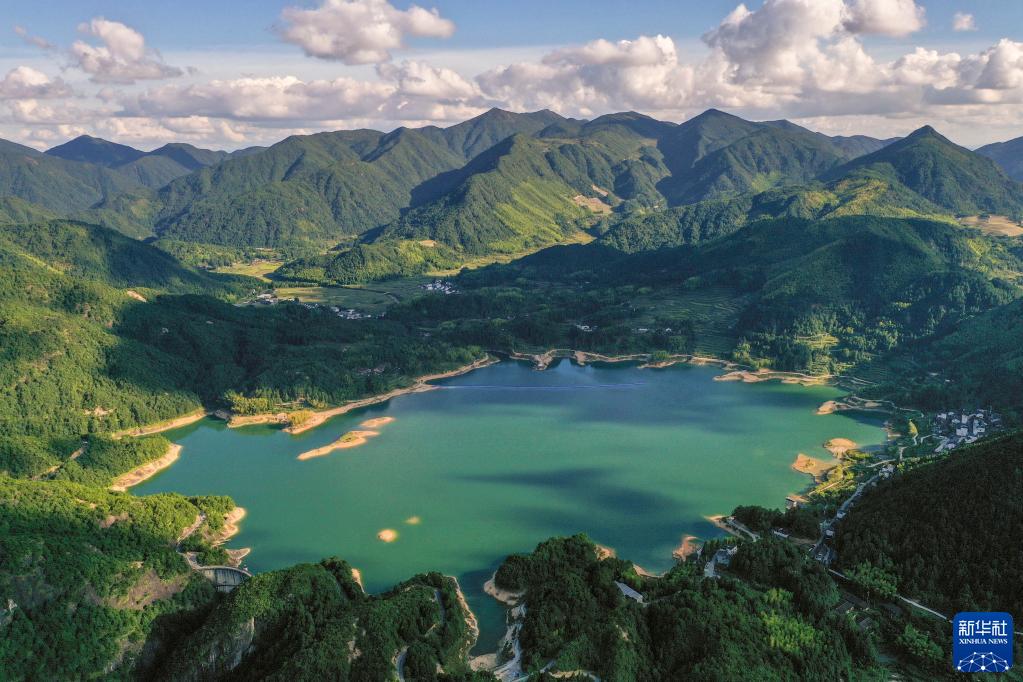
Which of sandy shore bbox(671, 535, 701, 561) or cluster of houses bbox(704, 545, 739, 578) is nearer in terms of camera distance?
cluster of houses bbox(704, 545, 739, 578)

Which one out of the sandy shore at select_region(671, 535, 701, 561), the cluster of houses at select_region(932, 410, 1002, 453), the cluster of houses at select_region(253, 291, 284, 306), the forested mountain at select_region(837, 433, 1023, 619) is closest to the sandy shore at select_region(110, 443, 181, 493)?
the sandy shore at select_region(671, 535, 701, 561)

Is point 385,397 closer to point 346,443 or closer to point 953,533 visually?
point 346,443

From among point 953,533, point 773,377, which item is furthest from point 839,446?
point 773,377

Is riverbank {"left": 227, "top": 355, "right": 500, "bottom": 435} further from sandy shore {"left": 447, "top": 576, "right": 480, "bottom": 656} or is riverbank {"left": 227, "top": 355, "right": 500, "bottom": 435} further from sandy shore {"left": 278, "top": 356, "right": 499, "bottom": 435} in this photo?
sandy shore {"left": 447, "top": 576, "right": 480, "bottom": 656}

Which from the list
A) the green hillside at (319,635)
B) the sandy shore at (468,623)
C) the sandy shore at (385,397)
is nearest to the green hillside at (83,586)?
the green hillside at (319,635)

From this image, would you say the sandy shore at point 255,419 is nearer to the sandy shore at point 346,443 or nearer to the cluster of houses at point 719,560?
the sandy shore at point 346,443

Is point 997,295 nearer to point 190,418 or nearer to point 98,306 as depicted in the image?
point 190,418

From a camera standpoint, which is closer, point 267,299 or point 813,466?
point 813,466
